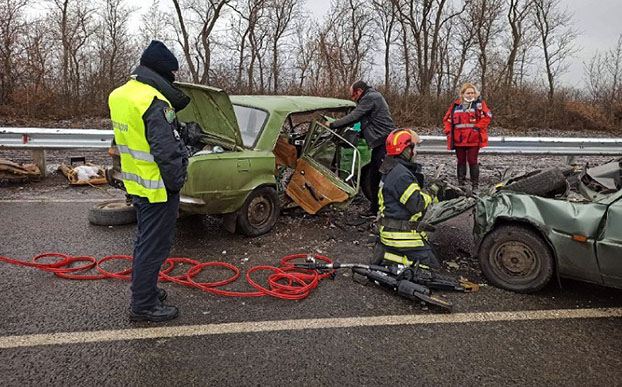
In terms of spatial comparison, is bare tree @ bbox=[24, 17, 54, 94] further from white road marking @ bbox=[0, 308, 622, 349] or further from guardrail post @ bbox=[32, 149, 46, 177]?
white road marking @ bbox=[0, 308, 622, 349]

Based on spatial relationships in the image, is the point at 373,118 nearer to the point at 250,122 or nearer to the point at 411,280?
the point at 250,122

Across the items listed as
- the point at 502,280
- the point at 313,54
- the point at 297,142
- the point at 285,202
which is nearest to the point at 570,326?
the point at 502,280

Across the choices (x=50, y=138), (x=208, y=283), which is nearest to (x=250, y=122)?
(x=208, y=283)

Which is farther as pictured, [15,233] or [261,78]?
[261,78]

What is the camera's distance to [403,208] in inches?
160

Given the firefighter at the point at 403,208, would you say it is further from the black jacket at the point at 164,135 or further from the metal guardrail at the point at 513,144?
the metal guardrail at the point at 513,144

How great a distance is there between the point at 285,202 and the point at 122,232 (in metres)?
1.97

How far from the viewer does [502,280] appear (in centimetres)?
394

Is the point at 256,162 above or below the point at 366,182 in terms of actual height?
above

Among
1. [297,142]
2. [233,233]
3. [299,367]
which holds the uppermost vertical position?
[297,142]

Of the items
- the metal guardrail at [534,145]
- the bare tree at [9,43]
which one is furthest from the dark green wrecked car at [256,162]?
the bare tree at [9,43]

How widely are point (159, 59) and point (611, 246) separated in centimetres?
352

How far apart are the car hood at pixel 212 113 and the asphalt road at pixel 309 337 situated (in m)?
1.48

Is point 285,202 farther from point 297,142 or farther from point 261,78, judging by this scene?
point 261,78
